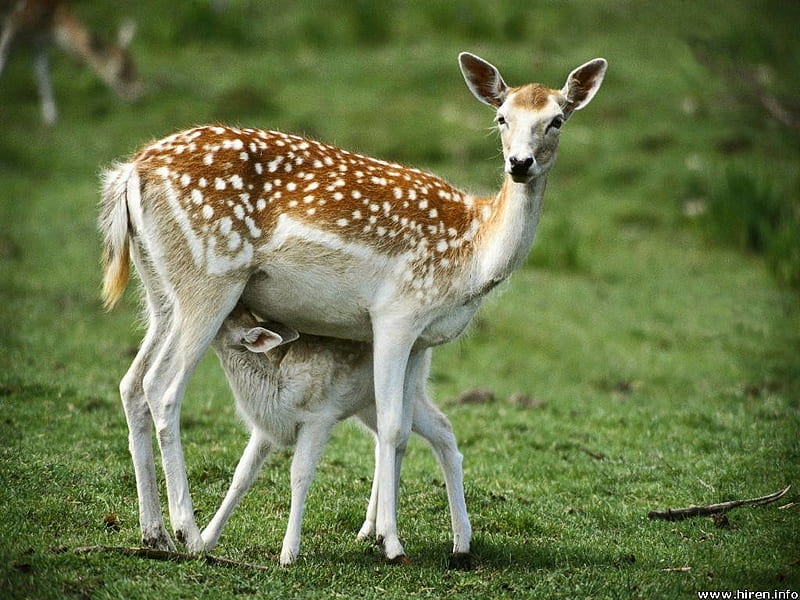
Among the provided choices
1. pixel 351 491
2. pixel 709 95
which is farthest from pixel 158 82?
pixel 351 491

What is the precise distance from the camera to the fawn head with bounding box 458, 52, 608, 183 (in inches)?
228

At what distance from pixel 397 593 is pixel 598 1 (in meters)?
19.2

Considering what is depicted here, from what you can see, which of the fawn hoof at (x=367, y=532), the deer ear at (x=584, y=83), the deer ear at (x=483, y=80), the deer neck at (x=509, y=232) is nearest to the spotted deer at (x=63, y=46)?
the deer ear at (x=483, y=80)

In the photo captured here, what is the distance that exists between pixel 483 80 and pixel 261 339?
1958 mm

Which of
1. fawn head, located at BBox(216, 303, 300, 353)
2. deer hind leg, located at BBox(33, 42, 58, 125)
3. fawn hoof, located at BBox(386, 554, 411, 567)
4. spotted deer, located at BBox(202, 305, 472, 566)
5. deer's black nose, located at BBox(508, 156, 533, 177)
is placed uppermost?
deer's black nose, located at BBox(508, 156, 533, 177)

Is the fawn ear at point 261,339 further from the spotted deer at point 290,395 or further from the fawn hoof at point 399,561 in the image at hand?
the fawn hoof at point 399,561

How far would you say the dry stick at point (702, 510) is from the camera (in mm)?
6711

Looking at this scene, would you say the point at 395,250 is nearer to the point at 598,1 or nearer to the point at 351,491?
the point at 351,491

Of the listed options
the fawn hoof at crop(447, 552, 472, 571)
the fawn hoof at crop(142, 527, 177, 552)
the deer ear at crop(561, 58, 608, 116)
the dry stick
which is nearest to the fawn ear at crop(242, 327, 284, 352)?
the fawn hoof at crop(142, 527, 177, 552)

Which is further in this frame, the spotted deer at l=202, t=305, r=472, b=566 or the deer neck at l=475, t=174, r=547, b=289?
the deer neck at l=475, t=174, r=547, b=289

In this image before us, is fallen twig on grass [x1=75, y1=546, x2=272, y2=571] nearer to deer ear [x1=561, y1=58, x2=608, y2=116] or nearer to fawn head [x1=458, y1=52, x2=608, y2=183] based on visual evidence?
fawn head [x1=458, y1=52, x2=608, y2=183]

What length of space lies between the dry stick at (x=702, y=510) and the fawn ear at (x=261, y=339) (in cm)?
259

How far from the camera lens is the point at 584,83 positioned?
6.37m

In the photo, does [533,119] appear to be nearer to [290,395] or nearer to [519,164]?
[519,164]
